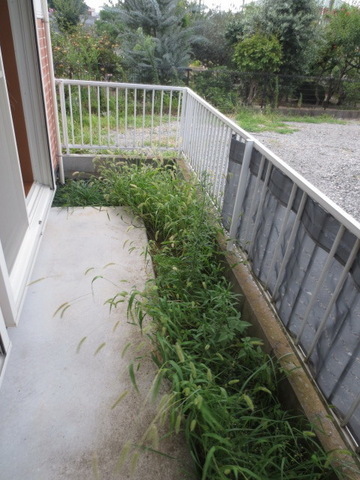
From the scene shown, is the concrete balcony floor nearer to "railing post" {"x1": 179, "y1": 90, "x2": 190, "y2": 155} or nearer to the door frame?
the door frame

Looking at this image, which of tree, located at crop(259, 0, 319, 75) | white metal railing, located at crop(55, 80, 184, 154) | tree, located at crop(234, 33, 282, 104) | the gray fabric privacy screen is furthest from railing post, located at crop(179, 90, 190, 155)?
tree, located at crop(259, 0, 319, 75)

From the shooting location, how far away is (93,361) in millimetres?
1731

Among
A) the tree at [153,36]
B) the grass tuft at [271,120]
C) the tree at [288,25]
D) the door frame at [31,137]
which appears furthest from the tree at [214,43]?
the door frame at [31,137]

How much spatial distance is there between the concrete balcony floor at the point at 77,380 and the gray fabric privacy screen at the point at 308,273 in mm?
655

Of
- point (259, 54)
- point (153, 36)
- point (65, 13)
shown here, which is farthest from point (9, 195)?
point (65, 13)

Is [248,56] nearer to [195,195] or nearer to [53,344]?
[195,195]

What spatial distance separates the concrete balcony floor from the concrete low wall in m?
0.49

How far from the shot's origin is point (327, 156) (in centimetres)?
624

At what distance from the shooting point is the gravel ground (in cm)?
475

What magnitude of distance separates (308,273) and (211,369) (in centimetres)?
63

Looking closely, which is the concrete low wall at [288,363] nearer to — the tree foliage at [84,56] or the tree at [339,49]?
the tree foliage at [84,56]

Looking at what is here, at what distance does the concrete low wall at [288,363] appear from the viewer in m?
1.24

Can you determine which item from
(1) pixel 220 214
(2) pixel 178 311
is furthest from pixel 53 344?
(1) pixel 220 214

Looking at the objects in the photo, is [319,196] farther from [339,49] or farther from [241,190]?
[339,49]
